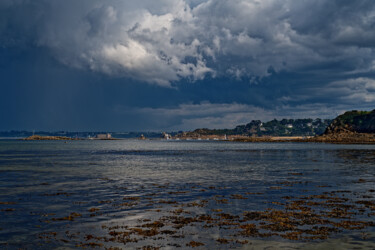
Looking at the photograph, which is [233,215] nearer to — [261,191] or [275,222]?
[275,222]

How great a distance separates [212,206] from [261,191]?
31.9ft

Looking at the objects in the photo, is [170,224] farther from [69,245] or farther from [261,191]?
[261,191]

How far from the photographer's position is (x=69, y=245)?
1730cm

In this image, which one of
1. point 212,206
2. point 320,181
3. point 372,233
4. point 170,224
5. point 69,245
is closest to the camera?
point 69,245

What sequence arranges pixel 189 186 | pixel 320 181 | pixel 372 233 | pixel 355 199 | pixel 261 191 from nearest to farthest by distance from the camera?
pixel 372 233
pixel 355 199
pixel 261 191
pixel 189 186
pixel 320 181

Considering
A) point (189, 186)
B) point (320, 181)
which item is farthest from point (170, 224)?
point (320, 181)

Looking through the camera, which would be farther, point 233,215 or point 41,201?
point 41,201

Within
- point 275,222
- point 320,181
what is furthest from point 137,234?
point 320,181

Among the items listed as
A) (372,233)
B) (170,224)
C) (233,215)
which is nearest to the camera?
(372,233)

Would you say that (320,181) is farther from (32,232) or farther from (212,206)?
(32,232)

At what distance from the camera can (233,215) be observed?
2372cm

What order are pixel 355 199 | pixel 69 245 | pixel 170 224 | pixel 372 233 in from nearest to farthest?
pixel 69 245 < pixel 372 233 < pixel 170 224 < pixel 355 199

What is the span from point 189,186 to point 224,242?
22.2 metres

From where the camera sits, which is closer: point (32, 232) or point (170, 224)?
point (32, 232)
